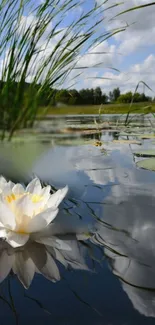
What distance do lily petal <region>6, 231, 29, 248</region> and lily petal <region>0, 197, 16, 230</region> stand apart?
0.04 feet

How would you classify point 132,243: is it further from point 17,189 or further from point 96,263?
point 17,189

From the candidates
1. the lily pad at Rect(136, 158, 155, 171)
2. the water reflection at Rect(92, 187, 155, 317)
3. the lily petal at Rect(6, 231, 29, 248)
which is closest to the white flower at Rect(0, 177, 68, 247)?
the lily petal at Rect(6, 231, 29, 248)

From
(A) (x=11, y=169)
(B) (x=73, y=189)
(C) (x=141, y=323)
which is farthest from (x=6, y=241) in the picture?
(A) (x=11, y=169)

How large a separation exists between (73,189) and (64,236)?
1.52ft

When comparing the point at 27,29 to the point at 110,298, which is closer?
the point at 110,298

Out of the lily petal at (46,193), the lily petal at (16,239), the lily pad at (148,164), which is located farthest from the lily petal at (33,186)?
the lily pad at (148,164)

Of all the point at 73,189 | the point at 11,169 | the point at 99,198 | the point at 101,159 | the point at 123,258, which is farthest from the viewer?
the point at 101,159

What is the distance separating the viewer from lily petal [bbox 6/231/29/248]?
0.68 metres

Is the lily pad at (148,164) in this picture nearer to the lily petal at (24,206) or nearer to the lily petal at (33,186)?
the lily petal at (33,186)

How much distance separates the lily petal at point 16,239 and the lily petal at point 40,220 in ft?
0.05

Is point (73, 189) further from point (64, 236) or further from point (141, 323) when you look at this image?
point (141, 323)

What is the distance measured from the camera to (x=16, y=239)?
0.69 meters

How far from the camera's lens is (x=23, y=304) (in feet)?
1.66

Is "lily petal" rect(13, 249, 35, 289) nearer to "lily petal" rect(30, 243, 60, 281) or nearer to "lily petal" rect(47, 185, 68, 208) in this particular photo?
"lily petal" rect(30, 243, 60, 281)
